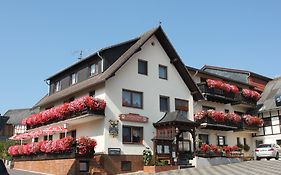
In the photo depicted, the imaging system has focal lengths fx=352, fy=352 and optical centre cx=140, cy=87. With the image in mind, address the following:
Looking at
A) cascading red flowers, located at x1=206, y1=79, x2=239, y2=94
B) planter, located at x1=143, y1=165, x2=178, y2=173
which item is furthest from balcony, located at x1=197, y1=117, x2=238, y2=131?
planter, located at x1=143, y1=165, x2=178, y2=173

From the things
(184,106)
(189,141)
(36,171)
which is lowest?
(36,171)

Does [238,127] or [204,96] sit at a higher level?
[204,96]

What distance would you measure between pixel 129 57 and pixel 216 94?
13.4m

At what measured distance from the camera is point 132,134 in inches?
1069

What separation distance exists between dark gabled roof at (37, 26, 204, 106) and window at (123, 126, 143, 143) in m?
4.28

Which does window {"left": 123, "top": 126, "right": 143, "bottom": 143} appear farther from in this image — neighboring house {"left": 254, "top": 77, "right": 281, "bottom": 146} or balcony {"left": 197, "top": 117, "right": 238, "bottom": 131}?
neighboring house {"left": 254, "top": 77, "right": 281, "bottom": 146}

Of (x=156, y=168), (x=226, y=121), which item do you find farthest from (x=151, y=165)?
(x=226, y=121)

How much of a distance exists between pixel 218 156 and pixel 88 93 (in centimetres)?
1181

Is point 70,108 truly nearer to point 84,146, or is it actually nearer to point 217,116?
point 84,146

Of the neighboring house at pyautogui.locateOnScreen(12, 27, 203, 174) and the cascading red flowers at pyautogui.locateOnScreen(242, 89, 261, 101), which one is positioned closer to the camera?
the neighboring house at pyautogui.locateOnScreen(12, 27, 203, 174)

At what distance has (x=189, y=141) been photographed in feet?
101

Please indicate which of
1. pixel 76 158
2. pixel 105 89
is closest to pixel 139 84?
pixel 105 89

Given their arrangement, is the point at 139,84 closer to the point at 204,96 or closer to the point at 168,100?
the point at 168,100

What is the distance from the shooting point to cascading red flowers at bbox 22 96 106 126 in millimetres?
25000
